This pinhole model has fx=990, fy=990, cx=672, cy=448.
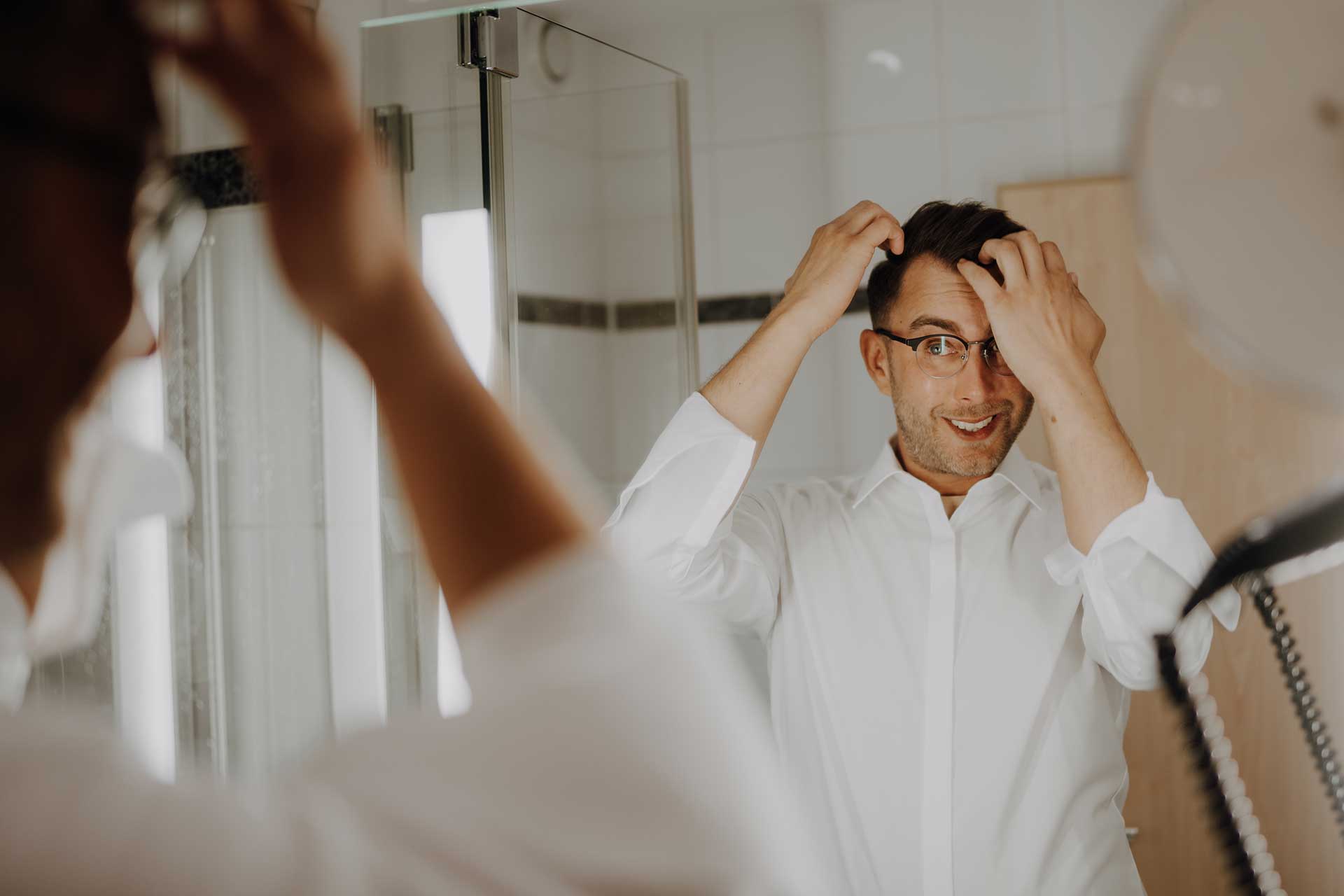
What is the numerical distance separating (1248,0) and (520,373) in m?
0.87

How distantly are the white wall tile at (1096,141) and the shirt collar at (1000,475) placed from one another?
1.31 ft

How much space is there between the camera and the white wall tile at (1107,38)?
3.85 ft

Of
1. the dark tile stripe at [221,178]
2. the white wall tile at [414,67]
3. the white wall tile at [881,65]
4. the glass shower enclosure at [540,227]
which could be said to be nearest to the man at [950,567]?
the glass shower enclosure at [540,227]

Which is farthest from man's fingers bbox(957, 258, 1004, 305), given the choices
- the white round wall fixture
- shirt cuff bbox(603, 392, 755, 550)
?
the white round wall fixture

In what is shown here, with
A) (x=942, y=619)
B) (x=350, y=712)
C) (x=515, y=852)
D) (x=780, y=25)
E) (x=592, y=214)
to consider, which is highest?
(x=780, y=25)

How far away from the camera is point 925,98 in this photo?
1.26m

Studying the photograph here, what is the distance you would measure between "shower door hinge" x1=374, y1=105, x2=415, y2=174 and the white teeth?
26.4 inches

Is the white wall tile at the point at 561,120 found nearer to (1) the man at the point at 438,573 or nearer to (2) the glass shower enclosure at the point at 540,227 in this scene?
(2) the glass shower enclosure at the point at 540,227

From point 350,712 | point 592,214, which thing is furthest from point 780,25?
point 350,712

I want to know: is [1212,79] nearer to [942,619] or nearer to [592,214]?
[942,619]

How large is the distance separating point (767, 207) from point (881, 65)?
0.76ft

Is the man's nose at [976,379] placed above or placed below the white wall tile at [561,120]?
below

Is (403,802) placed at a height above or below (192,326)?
below

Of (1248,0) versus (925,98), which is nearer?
(1248,0)
